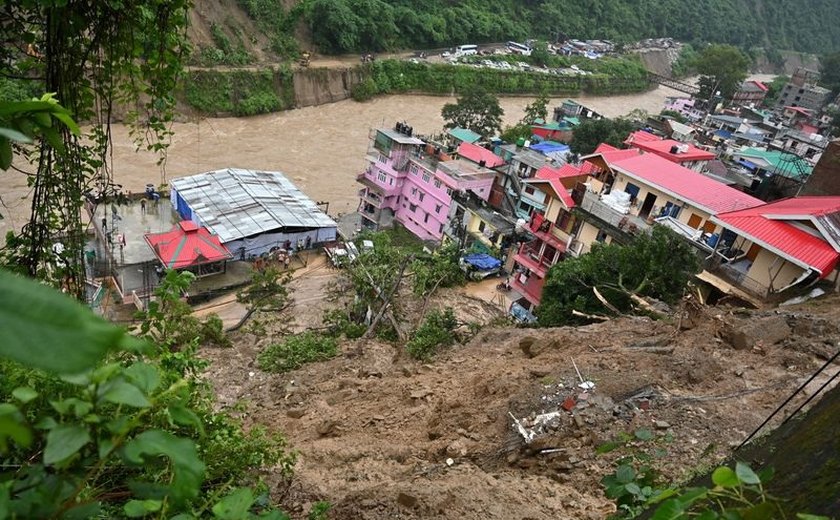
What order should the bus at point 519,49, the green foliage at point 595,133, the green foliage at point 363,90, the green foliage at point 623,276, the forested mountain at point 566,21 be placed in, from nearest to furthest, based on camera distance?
the green foliage at point 623,276
the green foliage at point 595,133
the green foliage at point 363,90
the forested mountain at point 566,21
the bus at point 519,49

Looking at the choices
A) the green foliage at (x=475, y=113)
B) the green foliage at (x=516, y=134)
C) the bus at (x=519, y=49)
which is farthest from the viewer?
the bus at (x=519, y=49)

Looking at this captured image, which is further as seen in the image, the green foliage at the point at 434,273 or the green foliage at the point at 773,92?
the green foliage at the point at 773,92

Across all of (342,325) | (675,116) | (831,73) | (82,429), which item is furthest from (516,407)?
(831,73)

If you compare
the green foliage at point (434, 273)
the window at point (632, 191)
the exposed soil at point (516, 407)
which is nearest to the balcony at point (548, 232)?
the window at point (632, 191)

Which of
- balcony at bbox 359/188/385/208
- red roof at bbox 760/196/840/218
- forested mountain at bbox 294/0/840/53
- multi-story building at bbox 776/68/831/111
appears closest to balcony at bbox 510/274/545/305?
red roof at bbox 760/196/840/218

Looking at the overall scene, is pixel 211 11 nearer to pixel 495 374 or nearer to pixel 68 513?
pixel 495 374

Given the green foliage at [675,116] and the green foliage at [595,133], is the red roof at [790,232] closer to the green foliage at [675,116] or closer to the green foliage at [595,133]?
the green foliage at [595,133]

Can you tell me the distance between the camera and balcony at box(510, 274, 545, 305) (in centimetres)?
1519

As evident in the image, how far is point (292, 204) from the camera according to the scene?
765 inches

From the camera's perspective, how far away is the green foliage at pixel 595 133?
89.3ft

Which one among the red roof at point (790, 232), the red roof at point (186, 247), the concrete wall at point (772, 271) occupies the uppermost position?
the red roof at point (790, 232)

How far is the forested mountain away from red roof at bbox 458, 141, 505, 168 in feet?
68.5

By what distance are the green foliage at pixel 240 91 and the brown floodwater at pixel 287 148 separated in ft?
2.08

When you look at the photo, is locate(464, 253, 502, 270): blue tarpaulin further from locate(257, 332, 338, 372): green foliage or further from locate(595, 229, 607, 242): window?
locate(257, 332, 338, 372): green foliage
